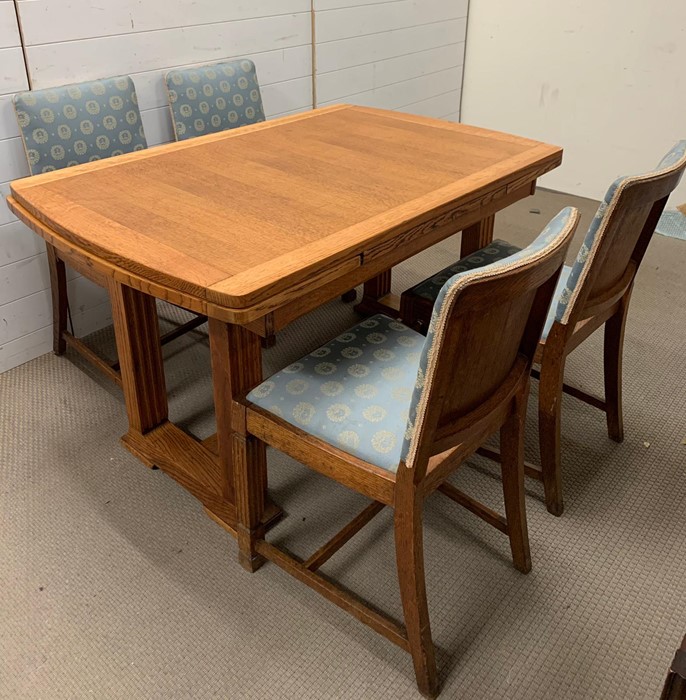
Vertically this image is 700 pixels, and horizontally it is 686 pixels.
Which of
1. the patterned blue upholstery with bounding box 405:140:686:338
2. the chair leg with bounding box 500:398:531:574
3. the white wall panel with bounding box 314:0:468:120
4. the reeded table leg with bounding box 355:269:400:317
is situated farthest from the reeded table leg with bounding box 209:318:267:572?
the white wall panel with bounding box 314:0:468:120

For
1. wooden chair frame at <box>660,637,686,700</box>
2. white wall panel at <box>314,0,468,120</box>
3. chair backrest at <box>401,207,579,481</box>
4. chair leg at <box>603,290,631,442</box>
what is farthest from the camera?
white wall panel at <box>314,0,468,120</box>

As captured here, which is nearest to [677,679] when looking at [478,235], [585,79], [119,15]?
[478,235]

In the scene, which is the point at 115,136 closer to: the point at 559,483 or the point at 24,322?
the point at 24,322

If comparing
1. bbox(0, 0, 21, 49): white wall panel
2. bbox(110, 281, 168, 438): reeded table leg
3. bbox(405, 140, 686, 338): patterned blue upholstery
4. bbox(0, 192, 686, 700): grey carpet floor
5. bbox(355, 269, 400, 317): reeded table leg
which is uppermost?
bbox(0, 0, 21, 49): white wall panel

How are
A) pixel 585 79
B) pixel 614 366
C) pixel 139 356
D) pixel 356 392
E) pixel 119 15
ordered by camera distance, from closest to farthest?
pixel 356 392, pixel 139 356, pixel 614 366, pixel 119 15, pixel 585 79

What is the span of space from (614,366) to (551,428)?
14.0 inches

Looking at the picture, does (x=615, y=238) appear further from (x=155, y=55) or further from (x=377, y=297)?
(x=155, y=55)

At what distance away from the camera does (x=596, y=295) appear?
1617mm

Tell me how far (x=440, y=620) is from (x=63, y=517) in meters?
0.97

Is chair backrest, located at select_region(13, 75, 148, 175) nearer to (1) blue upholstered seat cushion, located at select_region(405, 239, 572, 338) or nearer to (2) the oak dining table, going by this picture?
(2) the oak dining table

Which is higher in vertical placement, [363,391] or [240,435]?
[363,391]

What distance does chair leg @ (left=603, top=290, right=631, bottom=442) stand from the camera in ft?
6.15

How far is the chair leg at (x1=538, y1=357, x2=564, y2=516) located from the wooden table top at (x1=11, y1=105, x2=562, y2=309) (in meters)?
0.46

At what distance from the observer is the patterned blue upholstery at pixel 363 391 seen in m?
1.25
